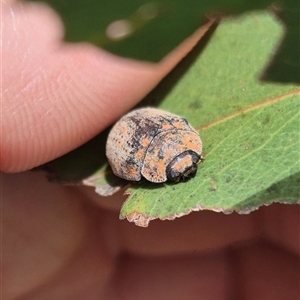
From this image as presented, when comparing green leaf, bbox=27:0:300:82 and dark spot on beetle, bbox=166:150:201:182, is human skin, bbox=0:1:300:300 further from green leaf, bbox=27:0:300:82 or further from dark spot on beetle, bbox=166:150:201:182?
green leaf, bbox=27:0:300:82

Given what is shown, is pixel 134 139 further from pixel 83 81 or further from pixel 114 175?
pixel 83 81

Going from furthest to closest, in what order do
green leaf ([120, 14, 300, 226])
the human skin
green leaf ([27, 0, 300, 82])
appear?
the human skin → green leaf ([120, 14, 300, 226]) → green leaf ([27, 0, 300, 82])

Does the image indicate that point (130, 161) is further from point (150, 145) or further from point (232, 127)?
point (232, 127)

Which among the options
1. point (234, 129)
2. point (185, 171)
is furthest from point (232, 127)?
point (185, 171)

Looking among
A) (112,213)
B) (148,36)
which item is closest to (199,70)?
(148,36)

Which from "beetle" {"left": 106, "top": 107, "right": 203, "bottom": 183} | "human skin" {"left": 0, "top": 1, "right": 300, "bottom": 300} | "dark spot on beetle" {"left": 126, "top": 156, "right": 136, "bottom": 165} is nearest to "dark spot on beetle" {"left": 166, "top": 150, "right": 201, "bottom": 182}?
"beetle" {"left": 106, "top": 107, "right": 203, "bottom": 183}
